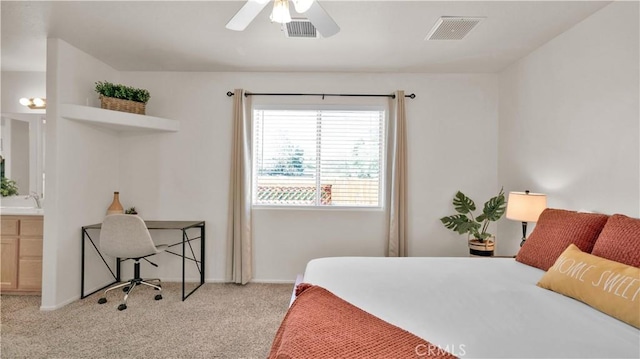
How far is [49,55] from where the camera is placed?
2.96m

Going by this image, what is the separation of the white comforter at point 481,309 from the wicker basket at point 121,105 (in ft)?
8.76

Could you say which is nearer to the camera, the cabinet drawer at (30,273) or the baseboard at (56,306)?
the baseboard at (56,306)

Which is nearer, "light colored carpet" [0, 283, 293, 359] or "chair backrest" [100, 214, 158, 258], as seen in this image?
"light colored carpet" [0, 283, 293, 359]

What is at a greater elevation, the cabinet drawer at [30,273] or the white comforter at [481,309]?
the white comforter at [481,309]

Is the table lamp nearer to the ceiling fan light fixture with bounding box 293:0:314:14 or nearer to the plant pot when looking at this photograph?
the plant pot

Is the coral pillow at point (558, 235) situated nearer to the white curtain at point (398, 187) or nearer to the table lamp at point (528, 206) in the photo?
the table lamp at point (528, 206)

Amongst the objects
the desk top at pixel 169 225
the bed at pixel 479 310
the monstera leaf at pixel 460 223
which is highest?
the monstera leaf at pixel 460 223

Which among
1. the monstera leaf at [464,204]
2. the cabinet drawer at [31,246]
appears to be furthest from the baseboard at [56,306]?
the monstera leaf at [464,204]

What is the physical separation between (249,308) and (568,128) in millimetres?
3208

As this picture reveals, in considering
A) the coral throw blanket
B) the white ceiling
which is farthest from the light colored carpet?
the white ceiling

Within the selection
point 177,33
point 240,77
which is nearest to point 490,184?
point 240,77

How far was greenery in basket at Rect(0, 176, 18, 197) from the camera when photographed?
145 inches

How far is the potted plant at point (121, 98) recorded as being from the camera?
10.7 feet

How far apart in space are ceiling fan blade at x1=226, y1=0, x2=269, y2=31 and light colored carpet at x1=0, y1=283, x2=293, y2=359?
7.23ft
